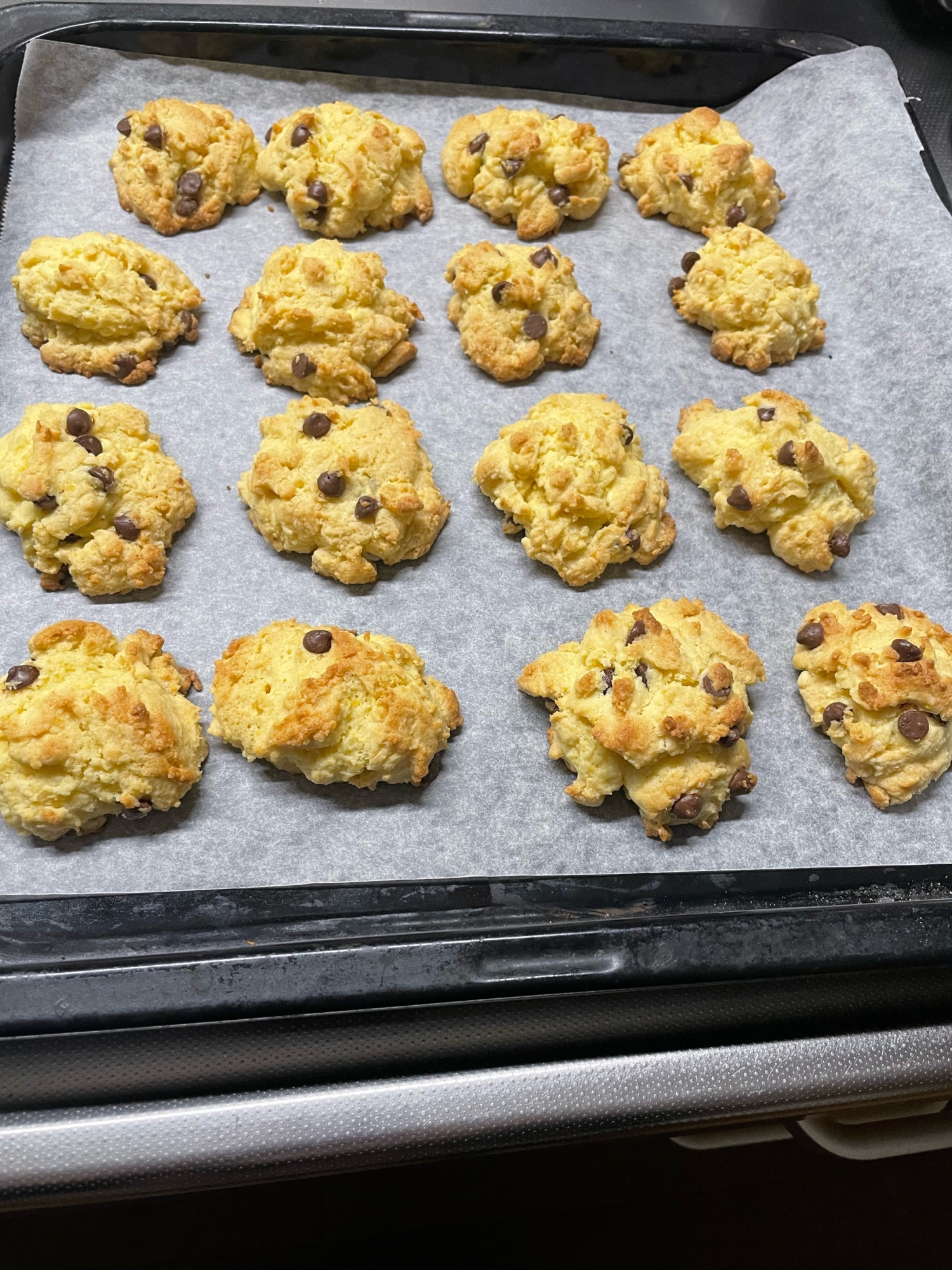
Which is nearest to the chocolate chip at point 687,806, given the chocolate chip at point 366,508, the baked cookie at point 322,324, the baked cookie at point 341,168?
the chocolate chip at point 366,508

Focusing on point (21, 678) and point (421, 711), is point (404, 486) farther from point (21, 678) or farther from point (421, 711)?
point (21, 678)

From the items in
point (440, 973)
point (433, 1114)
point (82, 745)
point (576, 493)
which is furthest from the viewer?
point (576, 493)

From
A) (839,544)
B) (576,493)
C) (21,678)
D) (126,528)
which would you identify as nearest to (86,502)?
(126,528)

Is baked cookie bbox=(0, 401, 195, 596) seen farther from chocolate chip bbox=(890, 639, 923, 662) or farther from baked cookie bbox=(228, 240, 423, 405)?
chocolate chip bbox=(890, 639, 923, 662)

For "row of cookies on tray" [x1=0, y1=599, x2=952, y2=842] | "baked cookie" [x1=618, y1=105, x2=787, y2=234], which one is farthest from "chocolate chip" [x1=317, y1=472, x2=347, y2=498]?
"baked cookie" [x1=618, y1=105, x2=787, y2=234]

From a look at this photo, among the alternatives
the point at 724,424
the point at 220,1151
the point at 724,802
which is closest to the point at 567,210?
the point at 724,424

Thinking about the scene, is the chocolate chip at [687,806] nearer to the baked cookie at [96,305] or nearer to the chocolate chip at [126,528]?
the chocolate chip at [126,528]
